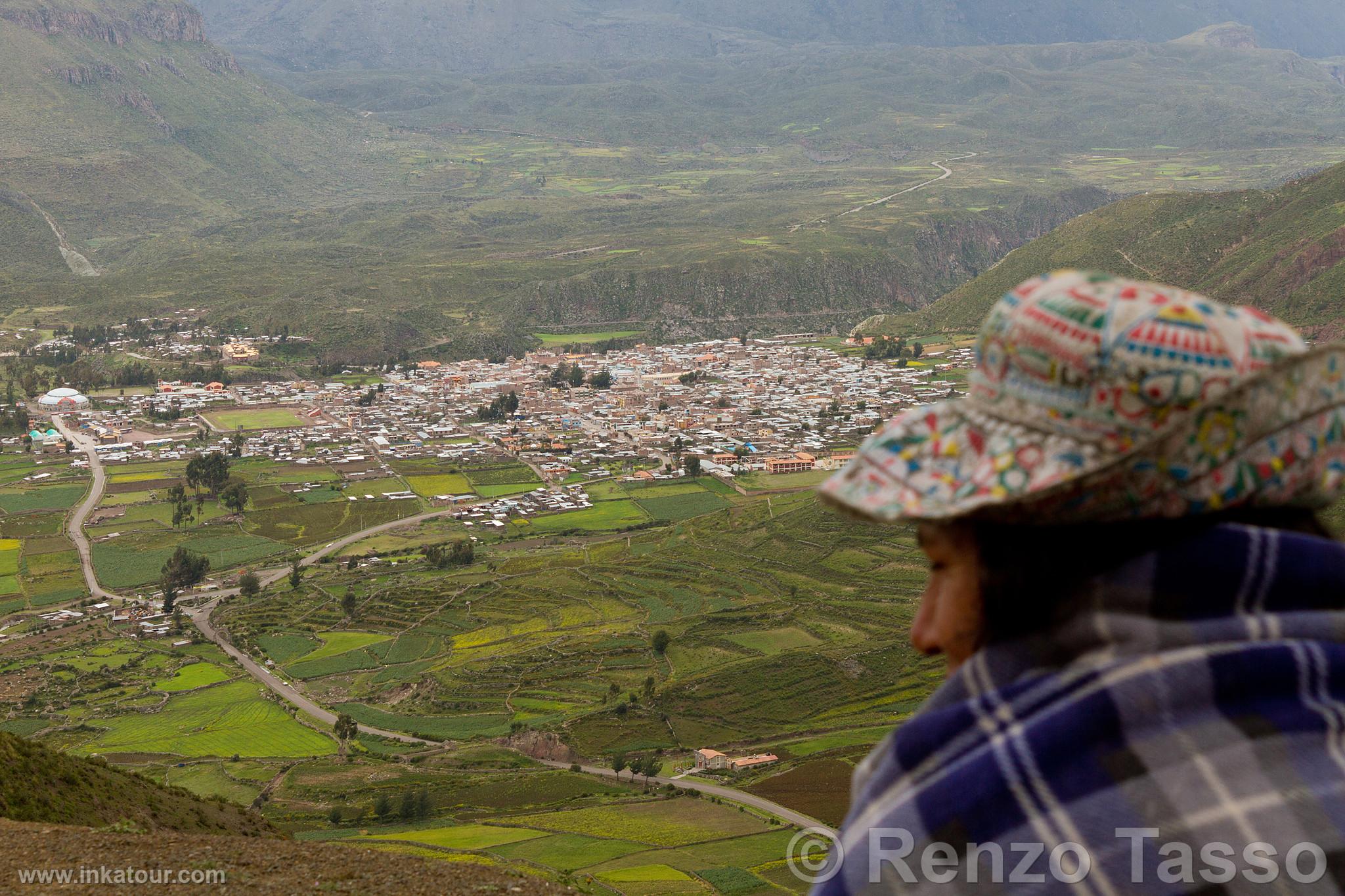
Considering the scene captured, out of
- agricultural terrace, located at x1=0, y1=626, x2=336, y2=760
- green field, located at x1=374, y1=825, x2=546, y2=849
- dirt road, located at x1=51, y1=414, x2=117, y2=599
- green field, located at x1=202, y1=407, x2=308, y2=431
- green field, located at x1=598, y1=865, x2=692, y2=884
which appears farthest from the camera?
green field, located at x1=202, y1=407, x2=308, y2=431

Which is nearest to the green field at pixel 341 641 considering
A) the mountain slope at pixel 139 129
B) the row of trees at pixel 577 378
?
the row of trees at pixel 577 378

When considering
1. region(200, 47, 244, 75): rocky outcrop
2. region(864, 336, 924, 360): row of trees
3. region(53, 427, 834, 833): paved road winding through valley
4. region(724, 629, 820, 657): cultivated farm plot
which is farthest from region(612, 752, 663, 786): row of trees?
region(200, 47, 244, 75): rocky outcrop

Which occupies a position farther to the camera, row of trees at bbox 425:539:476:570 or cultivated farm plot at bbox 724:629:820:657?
row of trees at bbox 425:539:476:570

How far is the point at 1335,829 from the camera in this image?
160 centimetres

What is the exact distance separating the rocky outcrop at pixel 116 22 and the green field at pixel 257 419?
110 m

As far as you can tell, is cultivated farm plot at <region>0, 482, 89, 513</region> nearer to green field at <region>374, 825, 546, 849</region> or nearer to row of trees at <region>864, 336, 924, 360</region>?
green field at <region>374, 825, 546, 849</region>

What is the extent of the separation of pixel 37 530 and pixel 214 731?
21.1 metres

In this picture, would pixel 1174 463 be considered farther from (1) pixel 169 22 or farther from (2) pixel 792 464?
(1) pixel 169 22

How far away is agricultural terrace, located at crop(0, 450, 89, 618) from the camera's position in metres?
41.9

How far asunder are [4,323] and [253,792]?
75332mm

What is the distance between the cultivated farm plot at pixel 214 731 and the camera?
30.4 m

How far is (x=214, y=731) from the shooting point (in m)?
31.8

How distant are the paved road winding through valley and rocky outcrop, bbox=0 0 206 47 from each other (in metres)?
116

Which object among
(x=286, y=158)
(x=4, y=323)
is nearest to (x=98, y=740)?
(x=4, y=323)
